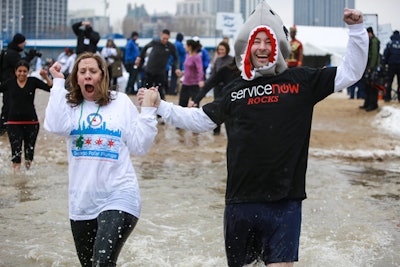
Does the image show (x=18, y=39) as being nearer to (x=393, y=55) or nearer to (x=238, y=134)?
(x=238, y=134)

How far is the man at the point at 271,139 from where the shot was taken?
4.02 meters

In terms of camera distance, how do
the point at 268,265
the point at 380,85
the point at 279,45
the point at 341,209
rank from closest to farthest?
the point at 268,265 → the point at 279,45 → the point at 341,209 → the point at 380,85

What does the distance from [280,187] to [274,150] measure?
0.74ft

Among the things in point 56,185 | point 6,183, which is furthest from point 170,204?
point 6,183

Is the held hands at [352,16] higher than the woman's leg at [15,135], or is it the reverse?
the held hands at [352,16]

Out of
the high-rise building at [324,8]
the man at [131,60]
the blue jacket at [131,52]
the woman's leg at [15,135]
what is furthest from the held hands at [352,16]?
the blue jacket at [131,52]

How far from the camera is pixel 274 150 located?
4.03 m

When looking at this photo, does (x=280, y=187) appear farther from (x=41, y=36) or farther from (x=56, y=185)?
(x=41, y=36)

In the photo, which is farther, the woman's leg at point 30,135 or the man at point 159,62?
the man at point 159,62

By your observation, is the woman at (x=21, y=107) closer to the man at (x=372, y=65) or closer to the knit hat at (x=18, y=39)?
the knit hat at (x=18, y=39)

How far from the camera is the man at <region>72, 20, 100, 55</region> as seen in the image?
613 inches

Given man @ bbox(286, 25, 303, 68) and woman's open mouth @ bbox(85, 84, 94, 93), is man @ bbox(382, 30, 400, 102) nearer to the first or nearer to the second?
man @ bbox(286, 25, 303, 68)

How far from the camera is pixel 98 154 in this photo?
440cm

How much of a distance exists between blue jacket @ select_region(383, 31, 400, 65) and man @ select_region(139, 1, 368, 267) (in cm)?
1485
